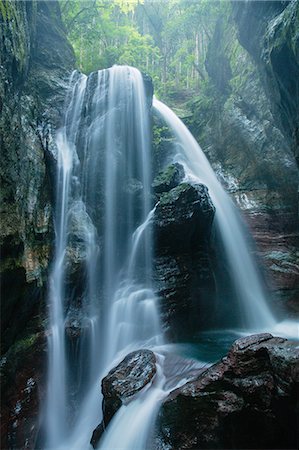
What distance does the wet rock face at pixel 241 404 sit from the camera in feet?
13.9

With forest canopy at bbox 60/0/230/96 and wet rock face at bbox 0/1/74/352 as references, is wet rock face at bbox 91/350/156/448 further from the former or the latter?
forest canopy at bbox 60/0/230/96

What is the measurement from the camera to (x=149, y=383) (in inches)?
232

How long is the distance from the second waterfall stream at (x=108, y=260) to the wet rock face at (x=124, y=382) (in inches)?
6.6

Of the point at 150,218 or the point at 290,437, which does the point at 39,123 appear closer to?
the point at 150,218

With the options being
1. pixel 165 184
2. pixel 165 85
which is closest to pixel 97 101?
pixel 165 184

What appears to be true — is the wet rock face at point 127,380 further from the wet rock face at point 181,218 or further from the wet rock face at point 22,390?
the wet rock face at point 181,218

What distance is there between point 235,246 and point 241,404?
747 centimetres

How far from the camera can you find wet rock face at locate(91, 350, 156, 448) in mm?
5605

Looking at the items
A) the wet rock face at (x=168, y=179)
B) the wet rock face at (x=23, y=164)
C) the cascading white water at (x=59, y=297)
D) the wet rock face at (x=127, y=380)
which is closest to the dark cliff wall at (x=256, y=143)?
the wet rock face at (x=168, y=179)

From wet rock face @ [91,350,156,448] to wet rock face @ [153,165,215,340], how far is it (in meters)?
2.86

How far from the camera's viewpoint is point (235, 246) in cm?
1149

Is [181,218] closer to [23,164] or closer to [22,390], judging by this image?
[23,164]

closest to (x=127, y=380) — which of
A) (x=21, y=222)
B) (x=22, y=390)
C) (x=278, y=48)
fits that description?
(x=22, y=390)

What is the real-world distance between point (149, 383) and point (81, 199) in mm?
6638
